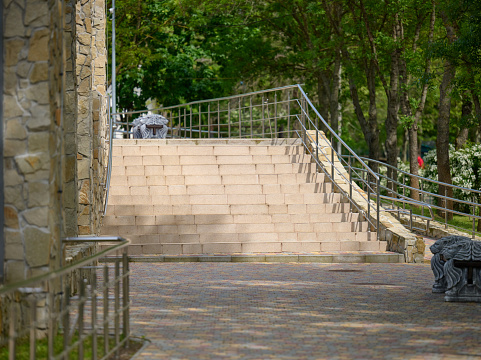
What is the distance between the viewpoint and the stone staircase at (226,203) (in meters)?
14.2

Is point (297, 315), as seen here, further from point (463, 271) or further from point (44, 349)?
point (44, 349)

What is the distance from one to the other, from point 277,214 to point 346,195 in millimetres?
1494

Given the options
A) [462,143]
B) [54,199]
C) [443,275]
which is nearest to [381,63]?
[462,143]

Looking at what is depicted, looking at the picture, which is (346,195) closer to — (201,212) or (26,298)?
(201,212)

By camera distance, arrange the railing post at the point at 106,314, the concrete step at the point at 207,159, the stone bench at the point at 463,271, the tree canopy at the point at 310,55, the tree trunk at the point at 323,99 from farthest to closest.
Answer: the tree trunk at the point at 323,99 → the tree canopy at the point at 310,55 → the concrete step at the point at 207,159 → the stone bench at the point at 463,271 → the railing post at the point at 106,314

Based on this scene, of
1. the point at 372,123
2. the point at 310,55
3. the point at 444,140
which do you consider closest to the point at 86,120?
Answer: the point at 444,140

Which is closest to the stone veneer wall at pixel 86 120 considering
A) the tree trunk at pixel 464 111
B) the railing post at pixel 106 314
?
the railing post at pixel 106 314

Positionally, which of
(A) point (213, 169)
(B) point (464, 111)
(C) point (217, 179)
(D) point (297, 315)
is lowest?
(D) point (297, 315)

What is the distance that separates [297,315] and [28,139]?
3190mm

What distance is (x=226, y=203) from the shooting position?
1580 centimetres

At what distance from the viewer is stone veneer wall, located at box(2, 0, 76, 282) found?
6.43 m

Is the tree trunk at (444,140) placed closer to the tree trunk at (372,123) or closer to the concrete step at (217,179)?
the tree trunk at (372,123)

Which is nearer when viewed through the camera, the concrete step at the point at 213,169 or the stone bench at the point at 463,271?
the stone bench at the point at 463,271

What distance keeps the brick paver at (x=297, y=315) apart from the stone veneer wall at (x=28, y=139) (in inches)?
48.6
